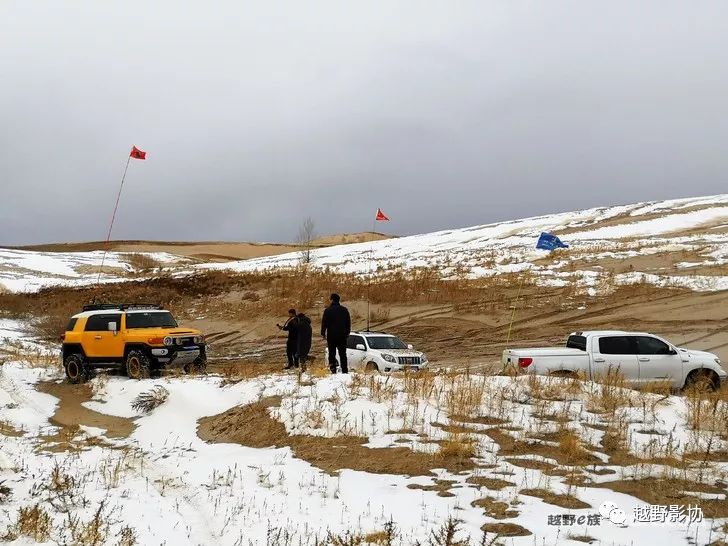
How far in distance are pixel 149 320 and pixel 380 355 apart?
6044 millimetres

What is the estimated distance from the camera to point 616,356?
1374cm

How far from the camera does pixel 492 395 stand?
33.7ft

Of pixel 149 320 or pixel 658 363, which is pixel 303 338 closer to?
pixel 149 320

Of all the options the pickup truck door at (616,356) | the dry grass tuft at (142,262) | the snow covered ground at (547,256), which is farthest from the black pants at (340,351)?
the dry grass tuft at (142,262)

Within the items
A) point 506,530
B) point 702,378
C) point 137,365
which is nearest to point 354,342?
point 137,365

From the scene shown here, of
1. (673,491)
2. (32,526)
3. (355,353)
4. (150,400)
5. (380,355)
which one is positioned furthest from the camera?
(355,353)

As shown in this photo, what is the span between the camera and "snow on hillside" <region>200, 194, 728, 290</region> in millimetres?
30766

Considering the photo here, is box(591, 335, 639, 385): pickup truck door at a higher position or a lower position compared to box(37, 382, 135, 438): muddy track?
higher

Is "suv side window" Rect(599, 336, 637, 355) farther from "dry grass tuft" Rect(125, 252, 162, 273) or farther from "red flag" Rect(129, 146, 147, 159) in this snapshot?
"dry grass tuft" Rect(125, 252, 162, 273)

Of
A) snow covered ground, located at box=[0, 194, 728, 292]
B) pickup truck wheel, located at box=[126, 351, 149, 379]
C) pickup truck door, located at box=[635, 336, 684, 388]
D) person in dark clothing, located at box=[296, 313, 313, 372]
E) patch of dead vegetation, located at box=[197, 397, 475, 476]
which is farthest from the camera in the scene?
snow covered ground, located at box=[0, 194, 728, 292]

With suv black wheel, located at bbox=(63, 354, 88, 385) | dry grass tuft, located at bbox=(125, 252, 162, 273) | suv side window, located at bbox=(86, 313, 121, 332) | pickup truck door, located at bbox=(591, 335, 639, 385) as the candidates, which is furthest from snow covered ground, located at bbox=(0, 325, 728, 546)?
dry grass tuft, located at bbox=(125, 252, 162, 273)

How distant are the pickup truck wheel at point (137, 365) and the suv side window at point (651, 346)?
11.3 metres

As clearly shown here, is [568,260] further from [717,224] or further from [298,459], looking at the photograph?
[298,459]

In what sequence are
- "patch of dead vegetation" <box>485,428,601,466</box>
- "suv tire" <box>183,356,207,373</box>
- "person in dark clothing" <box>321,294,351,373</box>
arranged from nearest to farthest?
"patch of dead vegetation" <box>485,428,601,466</box>
"person in dark clothing" <box>321,294,351,373</box>
"suv tire" <box>183,356,207,373</box>
